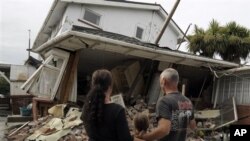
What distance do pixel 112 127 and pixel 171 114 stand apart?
26.5 inches

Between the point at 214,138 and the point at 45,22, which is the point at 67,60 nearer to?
the point at 214,138

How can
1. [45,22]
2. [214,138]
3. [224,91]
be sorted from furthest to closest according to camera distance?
[45,22] → [224,91] → [214,138]

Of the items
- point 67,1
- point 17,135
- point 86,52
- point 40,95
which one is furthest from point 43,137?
point 67,1

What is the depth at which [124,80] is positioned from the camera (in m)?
Answer: 13.6

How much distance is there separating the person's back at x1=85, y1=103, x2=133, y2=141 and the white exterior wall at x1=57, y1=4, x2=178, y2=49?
14615mm

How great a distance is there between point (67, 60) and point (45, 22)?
874 cm

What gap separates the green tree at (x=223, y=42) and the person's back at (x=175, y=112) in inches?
694

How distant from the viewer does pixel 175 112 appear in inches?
143

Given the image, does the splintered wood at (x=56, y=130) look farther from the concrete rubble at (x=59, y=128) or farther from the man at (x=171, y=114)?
the man at (x=171, y=114)

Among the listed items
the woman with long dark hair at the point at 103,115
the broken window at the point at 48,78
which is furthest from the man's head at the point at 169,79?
the broken window at the point at 48,78

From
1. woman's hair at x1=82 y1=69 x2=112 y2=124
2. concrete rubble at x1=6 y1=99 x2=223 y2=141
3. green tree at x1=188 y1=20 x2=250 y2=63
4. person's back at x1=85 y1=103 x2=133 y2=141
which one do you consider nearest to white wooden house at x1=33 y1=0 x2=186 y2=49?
green tree at x1=188 y1=20 x2=250 y2=63

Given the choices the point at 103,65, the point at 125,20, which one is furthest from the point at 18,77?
A: the point at 103,65

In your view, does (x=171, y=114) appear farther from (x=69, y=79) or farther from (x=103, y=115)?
(x=69, y=79)

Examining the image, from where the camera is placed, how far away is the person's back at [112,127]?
319 cm
